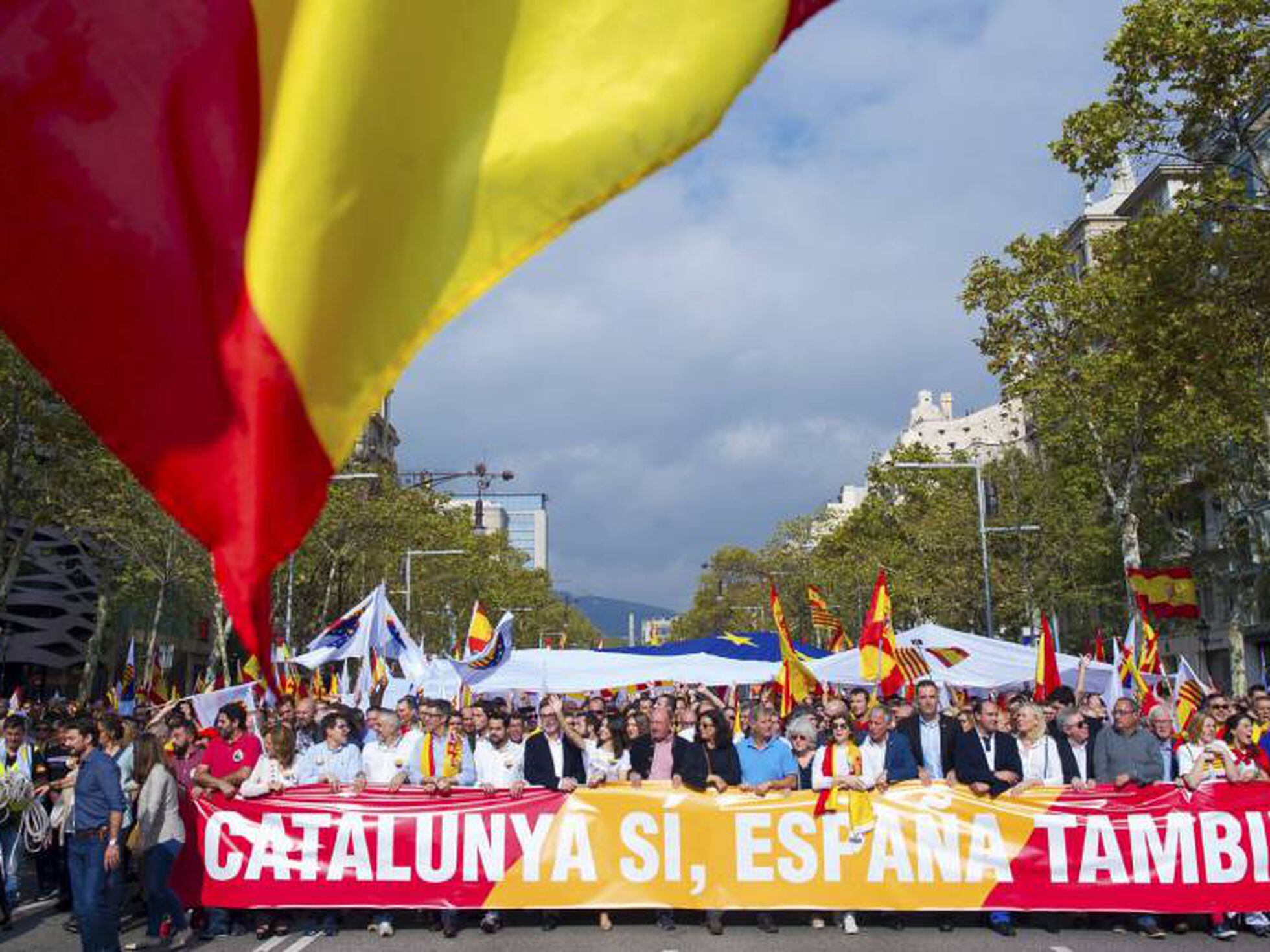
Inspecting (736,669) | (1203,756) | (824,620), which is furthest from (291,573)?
(1203,756)

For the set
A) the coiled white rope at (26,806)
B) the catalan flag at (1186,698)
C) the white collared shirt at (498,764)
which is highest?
the catalan flag at (1186,698)

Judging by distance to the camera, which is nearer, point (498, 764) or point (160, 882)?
point (160, 882)

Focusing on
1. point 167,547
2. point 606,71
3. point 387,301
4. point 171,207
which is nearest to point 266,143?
point 171,207

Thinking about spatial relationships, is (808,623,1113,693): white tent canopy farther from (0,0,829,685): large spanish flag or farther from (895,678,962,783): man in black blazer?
(0,0,829,685): large spanish flag

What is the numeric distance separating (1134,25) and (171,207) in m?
17.8

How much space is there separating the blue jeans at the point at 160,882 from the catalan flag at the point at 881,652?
10.4 metres

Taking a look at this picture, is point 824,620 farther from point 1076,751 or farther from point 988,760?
point 988,760

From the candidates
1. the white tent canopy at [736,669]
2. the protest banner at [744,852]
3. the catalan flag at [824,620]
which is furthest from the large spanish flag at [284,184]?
the catalan flag at [824,620]

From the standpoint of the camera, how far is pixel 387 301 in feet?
9.94

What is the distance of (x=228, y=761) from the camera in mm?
11484

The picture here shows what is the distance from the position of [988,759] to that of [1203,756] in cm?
171

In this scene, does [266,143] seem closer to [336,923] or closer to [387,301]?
[387,301]

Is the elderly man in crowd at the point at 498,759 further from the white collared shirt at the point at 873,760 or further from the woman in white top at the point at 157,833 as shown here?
the white collared shirt at the point at 873,760

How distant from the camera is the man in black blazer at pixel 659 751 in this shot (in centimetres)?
1162
